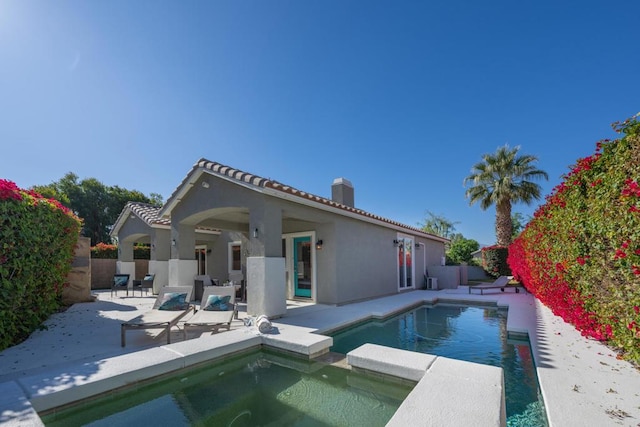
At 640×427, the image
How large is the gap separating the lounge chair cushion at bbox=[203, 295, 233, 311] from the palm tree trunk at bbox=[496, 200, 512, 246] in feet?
84.2

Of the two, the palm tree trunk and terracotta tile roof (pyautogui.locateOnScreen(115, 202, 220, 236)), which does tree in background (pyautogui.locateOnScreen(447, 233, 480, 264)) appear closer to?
the palm tree trunk

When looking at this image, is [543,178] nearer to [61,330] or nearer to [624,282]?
[624,282]

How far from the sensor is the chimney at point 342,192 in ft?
57.4

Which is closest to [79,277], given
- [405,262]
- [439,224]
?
[405,262]

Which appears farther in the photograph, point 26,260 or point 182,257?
point 182,257

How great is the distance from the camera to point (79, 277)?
44.4 ft

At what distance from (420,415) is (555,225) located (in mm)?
6704

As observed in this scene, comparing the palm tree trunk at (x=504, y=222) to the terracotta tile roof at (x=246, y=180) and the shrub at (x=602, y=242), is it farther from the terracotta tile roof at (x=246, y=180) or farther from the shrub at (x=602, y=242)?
the shrub at (x=602, y=242)

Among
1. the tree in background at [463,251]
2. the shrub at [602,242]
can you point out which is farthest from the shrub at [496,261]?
the shrub at [602,242]

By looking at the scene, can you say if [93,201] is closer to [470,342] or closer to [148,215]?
[148,215]

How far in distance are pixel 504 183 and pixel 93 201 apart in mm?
48570

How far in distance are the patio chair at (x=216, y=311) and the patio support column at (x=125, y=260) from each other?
14955 mm

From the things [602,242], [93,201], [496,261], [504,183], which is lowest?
[496,261]

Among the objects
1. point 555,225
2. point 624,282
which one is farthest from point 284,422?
point 555,225
